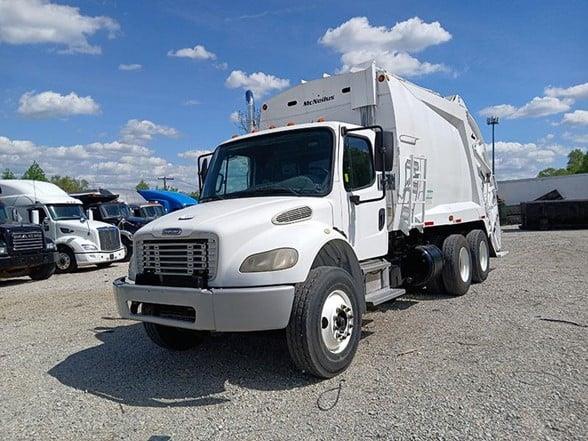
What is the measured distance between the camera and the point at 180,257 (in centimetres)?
448

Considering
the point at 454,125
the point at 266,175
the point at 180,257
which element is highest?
the point at 454,125

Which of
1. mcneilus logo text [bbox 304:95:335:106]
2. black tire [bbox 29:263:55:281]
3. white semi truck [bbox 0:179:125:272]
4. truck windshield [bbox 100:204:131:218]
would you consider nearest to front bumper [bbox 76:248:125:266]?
white semi truck [bbox 0:179:125:272]

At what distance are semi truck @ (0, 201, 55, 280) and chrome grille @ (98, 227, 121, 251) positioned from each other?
2.20 m

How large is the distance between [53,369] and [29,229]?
29.2 feet

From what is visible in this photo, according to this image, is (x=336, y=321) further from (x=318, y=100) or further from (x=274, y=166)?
(x=318, y=100)

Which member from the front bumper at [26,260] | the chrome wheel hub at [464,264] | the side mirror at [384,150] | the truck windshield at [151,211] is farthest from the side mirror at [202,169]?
the truck windshield at [151,211]

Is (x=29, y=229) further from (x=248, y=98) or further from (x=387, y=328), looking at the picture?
(x=387, y=328)

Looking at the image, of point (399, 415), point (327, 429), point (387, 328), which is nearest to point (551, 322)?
point (387, 328)

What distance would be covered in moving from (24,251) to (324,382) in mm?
10769

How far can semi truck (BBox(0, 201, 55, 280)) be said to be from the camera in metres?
12.1

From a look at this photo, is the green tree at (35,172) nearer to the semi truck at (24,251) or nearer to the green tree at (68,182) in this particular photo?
the green tree at (68,182)

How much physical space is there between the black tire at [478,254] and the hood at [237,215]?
4917mm

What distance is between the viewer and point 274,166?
5641 millimetres

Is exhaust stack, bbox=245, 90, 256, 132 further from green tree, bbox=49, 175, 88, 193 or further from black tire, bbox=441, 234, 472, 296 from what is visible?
green tree, bbox=49, 175, 88, 193
